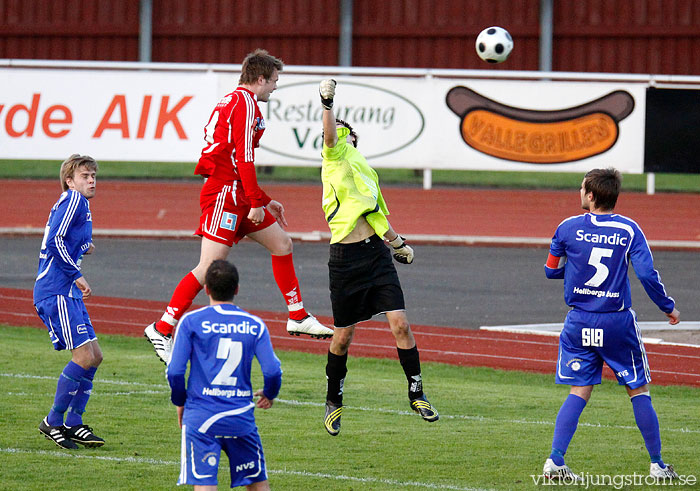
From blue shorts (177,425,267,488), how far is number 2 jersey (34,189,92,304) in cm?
255

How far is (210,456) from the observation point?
5.32 meters

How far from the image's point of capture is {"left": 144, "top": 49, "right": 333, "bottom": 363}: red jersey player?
8.09 meters

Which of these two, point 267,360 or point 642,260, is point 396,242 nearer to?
point 642,260

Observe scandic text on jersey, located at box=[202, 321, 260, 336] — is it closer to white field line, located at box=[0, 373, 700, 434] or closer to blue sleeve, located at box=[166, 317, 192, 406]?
blue sleeve, located at box=[166, 317, 192, 406]

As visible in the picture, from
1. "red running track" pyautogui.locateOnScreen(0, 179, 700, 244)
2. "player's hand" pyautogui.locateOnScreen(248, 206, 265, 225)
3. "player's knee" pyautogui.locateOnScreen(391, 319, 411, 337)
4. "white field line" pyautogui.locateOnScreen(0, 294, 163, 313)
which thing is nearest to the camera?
"player's knee" pyautogui.locateOnScreen(391, 319, 411, 337)

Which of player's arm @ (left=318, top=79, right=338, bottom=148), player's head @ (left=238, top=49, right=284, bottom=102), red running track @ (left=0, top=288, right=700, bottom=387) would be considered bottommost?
red running track @ (left=0, top=288, right=700, bottom=387)

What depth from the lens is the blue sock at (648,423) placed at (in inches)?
275

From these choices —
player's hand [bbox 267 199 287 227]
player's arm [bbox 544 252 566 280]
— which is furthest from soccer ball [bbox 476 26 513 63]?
player's arm [bbox 544 252 566 280]

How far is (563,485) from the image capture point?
691 centimetres

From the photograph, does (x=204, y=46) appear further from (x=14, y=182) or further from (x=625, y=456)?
(x=625, y=456)

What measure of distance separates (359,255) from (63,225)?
83.5 inches

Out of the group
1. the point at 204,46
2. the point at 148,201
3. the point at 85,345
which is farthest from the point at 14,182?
the point at 85,345

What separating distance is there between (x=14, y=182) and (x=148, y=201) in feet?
11.3

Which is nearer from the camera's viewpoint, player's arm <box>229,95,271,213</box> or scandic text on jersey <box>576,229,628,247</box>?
scandic text on jersey <box>576,229,628,247</box>
